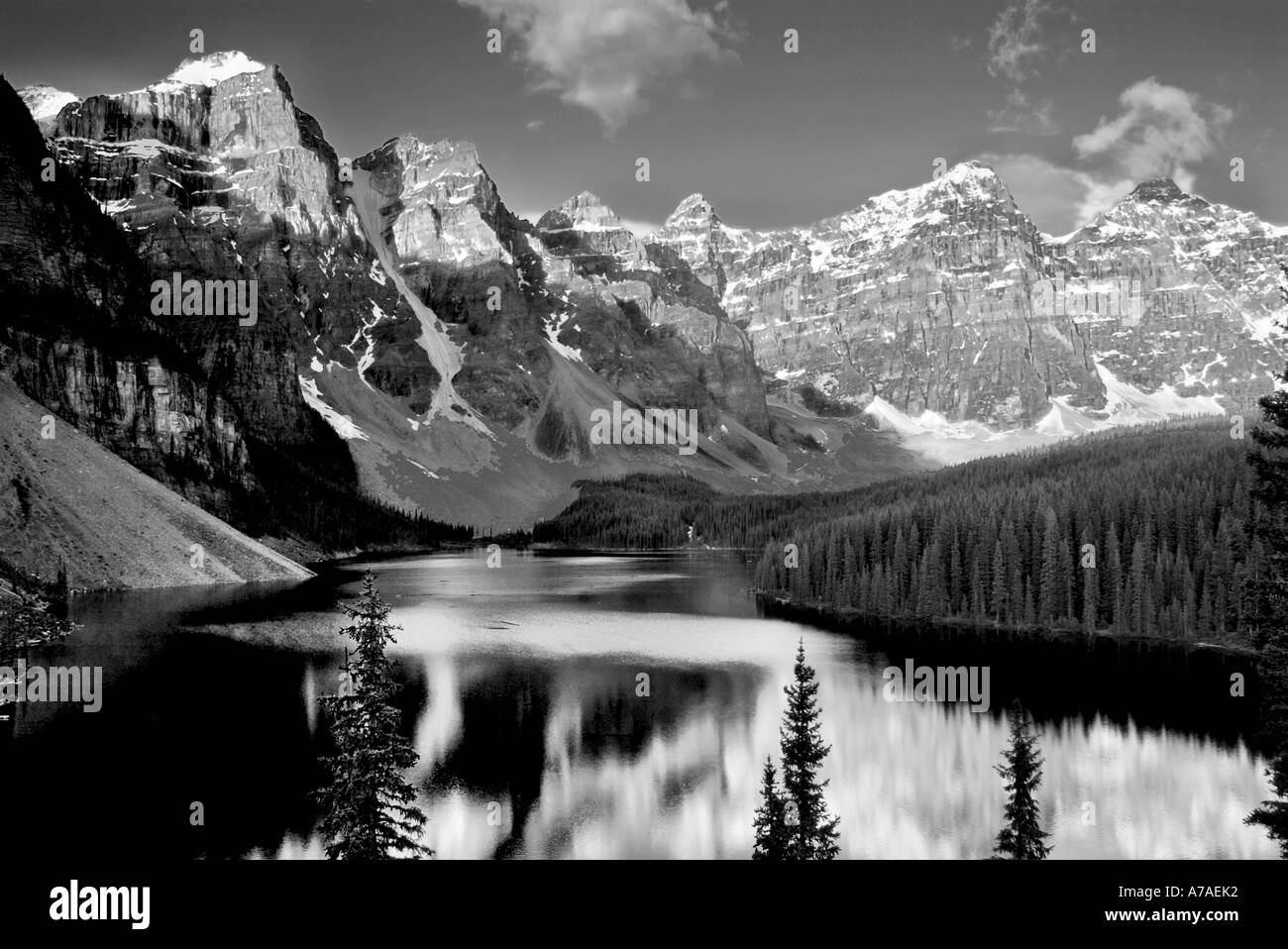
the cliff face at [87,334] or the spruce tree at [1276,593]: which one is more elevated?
the cliff face at [87,334]

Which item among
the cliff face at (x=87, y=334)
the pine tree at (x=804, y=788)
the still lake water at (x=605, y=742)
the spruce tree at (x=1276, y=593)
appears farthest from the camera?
the cliff face at (x=87, y=334)

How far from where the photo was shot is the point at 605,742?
3594 cm

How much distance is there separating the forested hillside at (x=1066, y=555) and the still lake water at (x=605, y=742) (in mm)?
9290

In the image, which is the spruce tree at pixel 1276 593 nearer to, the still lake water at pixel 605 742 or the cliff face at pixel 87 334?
the still lake water at pixel 605 742

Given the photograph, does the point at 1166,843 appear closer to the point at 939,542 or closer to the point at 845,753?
the point at 845,753

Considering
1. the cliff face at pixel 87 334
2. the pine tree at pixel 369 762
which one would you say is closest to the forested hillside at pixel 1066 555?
the pine tree at pixel 369 762

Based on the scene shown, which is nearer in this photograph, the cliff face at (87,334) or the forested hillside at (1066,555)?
the forested hillside at (1066,555)

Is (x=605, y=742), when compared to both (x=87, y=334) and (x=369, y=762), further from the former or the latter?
(x=87, y=334)

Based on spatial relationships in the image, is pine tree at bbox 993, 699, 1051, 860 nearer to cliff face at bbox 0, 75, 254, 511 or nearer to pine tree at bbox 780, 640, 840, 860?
pine tree at bbox 780, 640, 840, 860

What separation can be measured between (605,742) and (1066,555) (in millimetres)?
55078

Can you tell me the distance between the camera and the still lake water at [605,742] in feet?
83.4

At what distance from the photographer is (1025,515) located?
85125 millimetres

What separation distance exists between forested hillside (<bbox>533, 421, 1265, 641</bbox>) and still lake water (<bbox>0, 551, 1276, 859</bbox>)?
366 inches

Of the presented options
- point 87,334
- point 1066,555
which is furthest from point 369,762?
point 87,334
